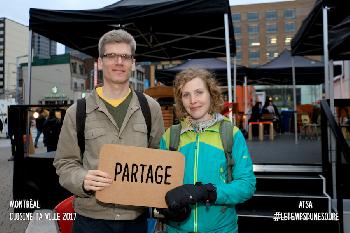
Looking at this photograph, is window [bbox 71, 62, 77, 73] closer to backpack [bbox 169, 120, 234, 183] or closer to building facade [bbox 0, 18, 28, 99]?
building facade [bbox 0, 18, 28, 99]

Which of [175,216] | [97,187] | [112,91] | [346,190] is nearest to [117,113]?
[112,91]

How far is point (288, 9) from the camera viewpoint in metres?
98.8

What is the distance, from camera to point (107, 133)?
6.71 ft

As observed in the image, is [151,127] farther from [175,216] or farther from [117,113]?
[175,216]

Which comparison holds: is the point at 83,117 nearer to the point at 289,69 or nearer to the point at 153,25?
the point at 153,25

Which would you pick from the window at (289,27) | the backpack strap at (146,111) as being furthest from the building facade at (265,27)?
the backpack strap at (146,111)

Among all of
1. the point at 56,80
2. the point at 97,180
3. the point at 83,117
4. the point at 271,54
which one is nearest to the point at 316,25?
the point at 83,117

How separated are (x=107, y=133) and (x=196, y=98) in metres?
0.59

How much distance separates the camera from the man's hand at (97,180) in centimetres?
182

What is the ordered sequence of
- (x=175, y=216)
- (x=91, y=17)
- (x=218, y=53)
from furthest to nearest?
(x=218, y=53), (x=91, y=17), (x=175, y=216)

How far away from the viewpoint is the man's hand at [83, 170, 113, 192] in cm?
182

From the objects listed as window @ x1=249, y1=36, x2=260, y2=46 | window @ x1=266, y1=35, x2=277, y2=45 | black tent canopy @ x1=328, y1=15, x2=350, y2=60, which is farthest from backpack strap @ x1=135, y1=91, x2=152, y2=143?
window @ x1=266, y1=35, x2=277, y2=45

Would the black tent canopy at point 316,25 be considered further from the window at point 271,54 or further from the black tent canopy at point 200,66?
the window at point 271,54

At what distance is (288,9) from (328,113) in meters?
104
